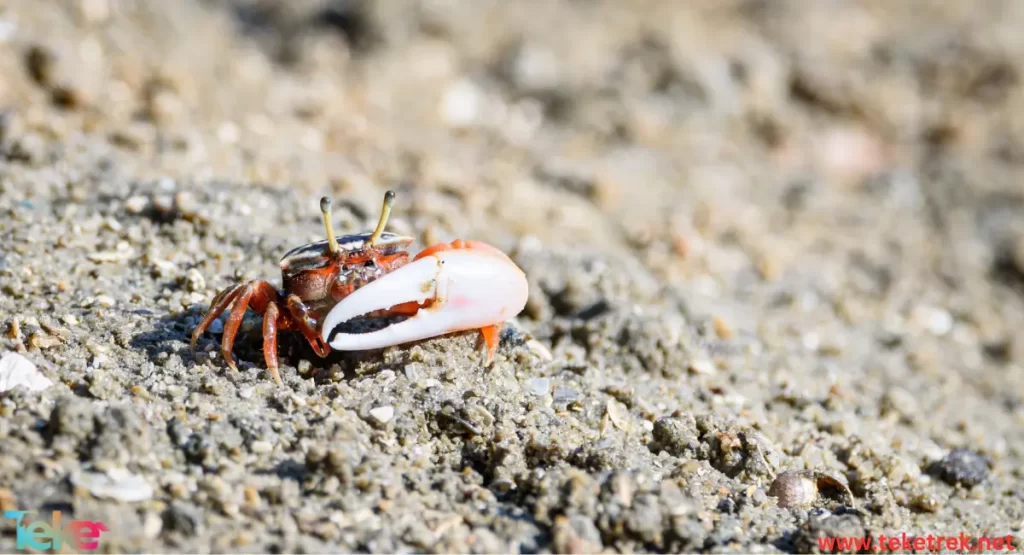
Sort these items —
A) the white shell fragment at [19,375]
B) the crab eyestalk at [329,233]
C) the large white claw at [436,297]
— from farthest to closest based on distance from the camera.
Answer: the crab eyestalk at [329,233], the large white claw at [436,297], the white shell fragment at [19,375]

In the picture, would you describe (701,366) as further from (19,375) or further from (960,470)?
(19,375)

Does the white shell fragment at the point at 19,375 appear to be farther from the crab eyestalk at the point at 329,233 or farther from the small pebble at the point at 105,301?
the crab eyestalk at the point at 329,233

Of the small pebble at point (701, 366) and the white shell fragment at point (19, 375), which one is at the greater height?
the small pebble at point (701, 366)

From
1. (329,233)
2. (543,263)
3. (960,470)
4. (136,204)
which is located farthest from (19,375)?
(960,470)

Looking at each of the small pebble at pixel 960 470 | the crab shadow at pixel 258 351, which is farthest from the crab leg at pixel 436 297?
the small pebble at pixel 960 470

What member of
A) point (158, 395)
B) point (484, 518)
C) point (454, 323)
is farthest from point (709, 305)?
point (158, 395)

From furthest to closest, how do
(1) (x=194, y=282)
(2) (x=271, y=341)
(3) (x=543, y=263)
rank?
(3) (x=543, y=263)
(1) (x=194, y=282)
(2) (x=271, y=341)
